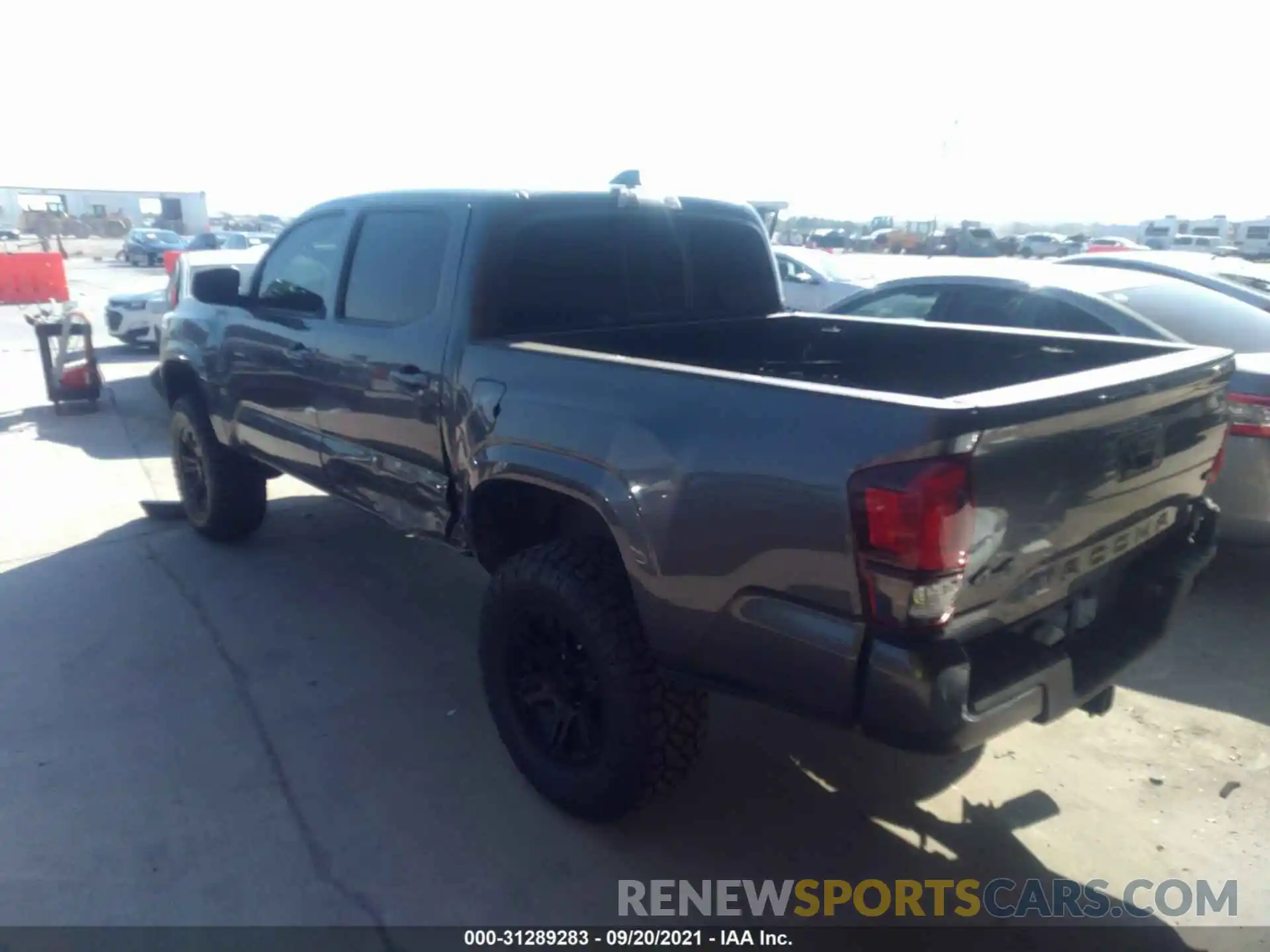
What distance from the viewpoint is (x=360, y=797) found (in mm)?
3334

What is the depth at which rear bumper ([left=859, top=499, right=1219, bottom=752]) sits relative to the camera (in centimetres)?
222

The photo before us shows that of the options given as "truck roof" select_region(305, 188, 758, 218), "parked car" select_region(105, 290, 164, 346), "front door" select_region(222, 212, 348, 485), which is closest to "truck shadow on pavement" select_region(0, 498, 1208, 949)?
"front door" select_region(222, 212, 348, 485)

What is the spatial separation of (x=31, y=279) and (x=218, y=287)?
1106 centimetres

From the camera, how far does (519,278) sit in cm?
361

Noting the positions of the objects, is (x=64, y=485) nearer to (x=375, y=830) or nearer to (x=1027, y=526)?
(x=375, y=830)

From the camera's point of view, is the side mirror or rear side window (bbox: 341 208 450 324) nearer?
rear side window (bbox: 341 208 450 324)

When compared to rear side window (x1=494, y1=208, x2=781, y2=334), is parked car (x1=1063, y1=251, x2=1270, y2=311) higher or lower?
lower

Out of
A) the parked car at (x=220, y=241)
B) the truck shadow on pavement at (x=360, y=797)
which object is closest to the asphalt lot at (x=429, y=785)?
the truck shadow on pavement at (x=360, y=797)

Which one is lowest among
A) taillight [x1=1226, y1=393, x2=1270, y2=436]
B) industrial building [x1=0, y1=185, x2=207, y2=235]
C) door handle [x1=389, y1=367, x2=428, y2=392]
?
industrial building [x1=0, y1=185, x2=207, y2=235]

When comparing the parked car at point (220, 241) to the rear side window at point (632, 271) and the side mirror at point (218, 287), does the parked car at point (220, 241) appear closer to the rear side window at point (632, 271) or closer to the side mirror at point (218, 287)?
the side mirror at point (218, 287)

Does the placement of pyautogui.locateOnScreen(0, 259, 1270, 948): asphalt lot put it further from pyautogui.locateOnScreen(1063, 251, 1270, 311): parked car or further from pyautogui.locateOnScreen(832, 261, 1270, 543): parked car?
pyautogui.locateOnScreen(1063, 251, 1270, 311): parked car

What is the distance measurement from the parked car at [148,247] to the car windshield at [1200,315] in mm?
36622

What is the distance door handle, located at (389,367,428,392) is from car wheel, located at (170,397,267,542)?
2.15 meters

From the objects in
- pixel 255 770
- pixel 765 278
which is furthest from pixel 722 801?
pixel 765 278
